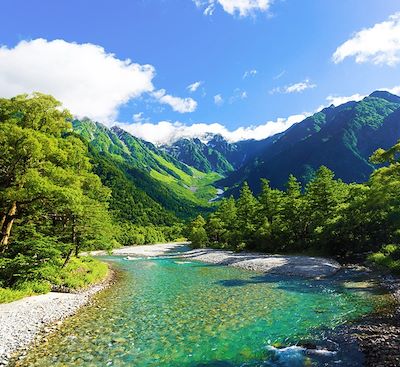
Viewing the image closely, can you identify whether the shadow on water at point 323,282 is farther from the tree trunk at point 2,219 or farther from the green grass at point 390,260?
the tree trunk at point 2,219

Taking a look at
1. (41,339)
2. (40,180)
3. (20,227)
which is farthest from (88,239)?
(41,339)

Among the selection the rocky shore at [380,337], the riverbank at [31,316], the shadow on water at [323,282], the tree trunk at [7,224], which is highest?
the tree trunk at [7,224]

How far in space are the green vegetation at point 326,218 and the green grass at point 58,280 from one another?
29.6 meters

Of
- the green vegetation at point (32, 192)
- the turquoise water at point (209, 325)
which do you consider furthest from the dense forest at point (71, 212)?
the turquoise water at point (209, 325)

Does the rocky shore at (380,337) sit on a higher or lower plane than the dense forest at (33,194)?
lower

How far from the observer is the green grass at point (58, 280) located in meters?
24.5

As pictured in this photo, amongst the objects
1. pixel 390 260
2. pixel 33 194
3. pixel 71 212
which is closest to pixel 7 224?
pixel 33 194

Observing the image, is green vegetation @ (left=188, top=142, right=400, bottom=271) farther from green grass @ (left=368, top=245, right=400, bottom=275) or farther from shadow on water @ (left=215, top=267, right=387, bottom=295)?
shadow on water @ (left=215, top=267, right=387, bottom=295)

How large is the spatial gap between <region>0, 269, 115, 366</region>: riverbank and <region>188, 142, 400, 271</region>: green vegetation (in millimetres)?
27715

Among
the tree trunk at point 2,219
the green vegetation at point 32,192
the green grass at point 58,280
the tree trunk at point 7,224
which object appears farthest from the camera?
the tree trunk at point 2,219

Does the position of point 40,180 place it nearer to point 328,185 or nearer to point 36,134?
point 36,134

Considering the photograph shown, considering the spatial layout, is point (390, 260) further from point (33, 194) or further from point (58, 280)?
point (33, 194)

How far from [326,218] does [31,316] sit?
48.3m

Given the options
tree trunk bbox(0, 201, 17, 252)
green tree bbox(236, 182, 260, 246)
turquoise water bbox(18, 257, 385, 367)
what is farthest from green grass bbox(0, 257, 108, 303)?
green tree bbox(236, 182, 260, 246)
